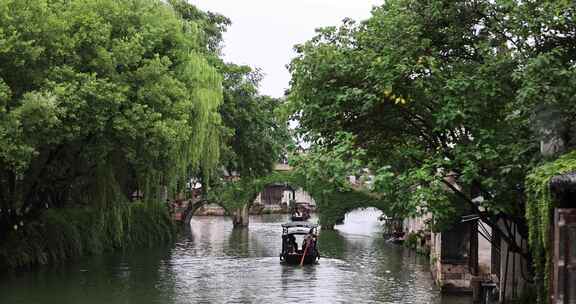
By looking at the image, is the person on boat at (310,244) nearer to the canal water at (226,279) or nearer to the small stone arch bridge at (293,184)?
the canal water at (226,279)

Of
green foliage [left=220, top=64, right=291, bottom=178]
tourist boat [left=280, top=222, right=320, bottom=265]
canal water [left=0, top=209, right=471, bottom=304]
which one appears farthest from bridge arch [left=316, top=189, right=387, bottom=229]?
tourist boat [left=280, top=222, right=320, bottom=265]

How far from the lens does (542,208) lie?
9.20 metres

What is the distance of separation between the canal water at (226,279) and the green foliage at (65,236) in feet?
2.06

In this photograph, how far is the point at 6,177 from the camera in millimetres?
23797

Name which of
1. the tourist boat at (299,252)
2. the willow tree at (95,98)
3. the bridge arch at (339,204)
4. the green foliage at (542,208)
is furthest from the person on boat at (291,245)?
the green foliage at (542,208)

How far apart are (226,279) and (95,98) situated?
8.00 m

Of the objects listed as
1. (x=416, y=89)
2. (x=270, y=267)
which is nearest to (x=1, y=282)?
(x=270, y=267)

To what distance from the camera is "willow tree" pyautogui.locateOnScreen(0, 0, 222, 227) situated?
62.5 ft

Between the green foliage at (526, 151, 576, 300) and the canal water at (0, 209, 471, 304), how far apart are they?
384 inches

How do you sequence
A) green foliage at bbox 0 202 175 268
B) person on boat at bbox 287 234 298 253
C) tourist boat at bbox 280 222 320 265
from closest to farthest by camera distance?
green foliage at bbox 0 202 175 268, tourist boat at bbox 280 222 320 265, person on boat at bbox 287 234 298 253

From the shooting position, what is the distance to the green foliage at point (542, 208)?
8.98m

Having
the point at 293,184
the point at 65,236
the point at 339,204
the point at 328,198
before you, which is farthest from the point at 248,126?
the point at 293,184

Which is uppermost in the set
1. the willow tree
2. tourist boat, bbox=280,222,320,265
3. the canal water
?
the willow tree

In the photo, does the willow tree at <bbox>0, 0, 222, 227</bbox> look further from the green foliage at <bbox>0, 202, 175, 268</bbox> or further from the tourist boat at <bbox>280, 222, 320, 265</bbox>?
the tourist boat at <bbox>280, 222, 320, 265</bbox>
